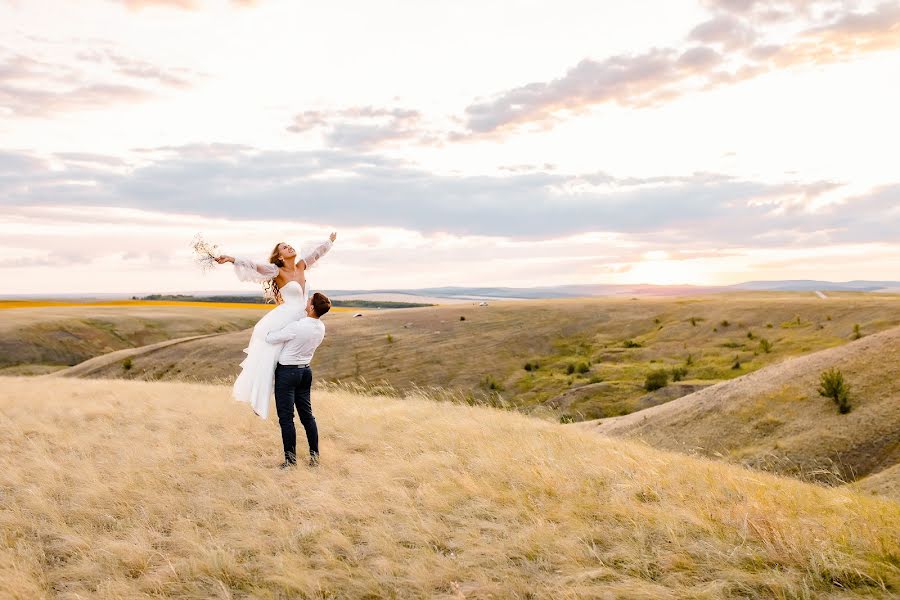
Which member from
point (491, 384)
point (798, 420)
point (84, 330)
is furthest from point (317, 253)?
point (84, 330)

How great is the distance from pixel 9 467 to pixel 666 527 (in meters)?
9.21

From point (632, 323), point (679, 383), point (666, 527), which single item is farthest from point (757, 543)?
point (632, 323)

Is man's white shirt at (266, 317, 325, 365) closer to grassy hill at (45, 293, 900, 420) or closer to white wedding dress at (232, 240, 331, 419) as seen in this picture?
white wedding dress at (232, 240, 331, 419)

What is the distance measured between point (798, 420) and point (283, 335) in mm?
11376

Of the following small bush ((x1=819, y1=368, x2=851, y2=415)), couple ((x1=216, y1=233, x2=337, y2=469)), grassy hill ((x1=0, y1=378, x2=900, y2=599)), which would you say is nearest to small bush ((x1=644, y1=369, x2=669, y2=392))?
small bush ((x1=819, y1=368, x2=851, y2=415))

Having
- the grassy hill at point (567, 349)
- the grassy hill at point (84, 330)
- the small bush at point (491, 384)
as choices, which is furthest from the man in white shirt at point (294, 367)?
the grassy hill at point (84, 330)

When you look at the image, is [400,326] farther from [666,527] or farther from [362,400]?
[666,527]

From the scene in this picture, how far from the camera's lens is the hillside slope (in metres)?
12.2

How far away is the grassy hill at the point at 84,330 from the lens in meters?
58.9

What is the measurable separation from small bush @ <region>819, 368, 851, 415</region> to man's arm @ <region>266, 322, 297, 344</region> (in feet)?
38.4

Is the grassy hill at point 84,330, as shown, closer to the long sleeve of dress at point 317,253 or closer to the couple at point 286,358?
the long sleeve of dress at point 317,253

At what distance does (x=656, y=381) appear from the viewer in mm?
26219

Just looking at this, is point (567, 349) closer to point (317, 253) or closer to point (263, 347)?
point (317, 253)

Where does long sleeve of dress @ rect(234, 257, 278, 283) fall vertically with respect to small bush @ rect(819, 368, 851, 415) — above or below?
above
